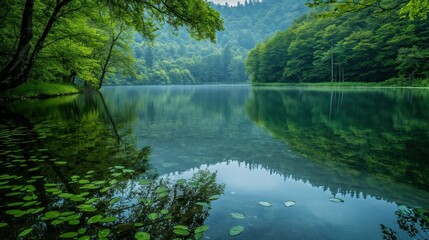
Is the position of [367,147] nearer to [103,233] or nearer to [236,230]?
[236,230]

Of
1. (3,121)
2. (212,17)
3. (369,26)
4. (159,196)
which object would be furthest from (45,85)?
(369,26)

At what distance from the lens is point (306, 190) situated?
3.88 meters

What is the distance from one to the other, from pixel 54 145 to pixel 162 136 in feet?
9.51

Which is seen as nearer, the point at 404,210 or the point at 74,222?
the point at 74,222

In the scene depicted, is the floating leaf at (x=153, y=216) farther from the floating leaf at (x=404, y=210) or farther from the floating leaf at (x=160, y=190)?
the floating leaf at (x=404, y=210)

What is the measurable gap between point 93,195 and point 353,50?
54753 millimetres

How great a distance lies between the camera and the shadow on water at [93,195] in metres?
2.64

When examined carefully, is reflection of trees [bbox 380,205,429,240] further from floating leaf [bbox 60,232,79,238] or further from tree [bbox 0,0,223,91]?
tree [bbox 0,0,223,91]

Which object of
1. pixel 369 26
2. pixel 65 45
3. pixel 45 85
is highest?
pixel 369 26

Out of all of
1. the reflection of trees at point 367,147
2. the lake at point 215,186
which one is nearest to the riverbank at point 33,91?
the lake at point 215,186

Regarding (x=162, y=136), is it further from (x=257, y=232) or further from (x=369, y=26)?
(x=369, y=26)

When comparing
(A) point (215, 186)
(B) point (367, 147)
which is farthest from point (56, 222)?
(B) point (367, 147)

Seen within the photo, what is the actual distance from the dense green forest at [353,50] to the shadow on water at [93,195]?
103 ft

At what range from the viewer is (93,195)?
3432mm
